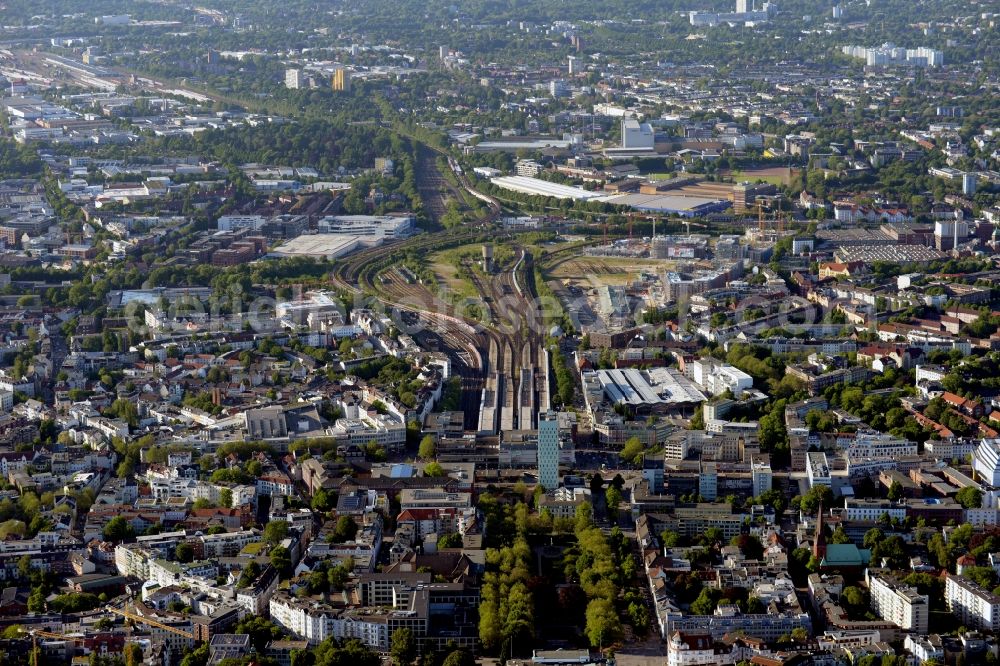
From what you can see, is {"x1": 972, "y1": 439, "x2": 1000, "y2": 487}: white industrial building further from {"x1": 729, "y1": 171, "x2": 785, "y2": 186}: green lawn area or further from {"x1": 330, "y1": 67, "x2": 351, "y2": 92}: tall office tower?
{"x1": 330, "y1": 67, "x2": 351, "y2": 92}: tall office tower

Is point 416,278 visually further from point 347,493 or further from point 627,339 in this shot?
point 347,493

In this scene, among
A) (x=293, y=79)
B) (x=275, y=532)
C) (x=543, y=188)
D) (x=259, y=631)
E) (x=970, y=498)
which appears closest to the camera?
(x=259, y=631)

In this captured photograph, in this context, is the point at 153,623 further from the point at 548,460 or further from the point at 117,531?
the point at 548,460

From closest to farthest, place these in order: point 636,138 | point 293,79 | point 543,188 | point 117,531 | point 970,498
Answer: point 117,531 < point 970,498 < point 543,188 < point 636,138 < point 293,79

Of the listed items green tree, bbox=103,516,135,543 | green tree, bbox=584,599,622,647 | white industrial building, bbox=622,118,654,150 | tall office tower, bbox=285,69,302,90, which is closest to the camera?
green tree, bbox=584,599,622,647

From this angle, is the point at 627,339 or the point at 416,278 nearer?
the point at 627,339

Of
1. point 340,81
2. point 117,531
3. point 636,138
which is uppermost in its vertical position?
point 340,81

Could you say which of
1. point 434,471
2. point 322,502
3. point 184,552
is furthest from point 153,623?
point 434,471

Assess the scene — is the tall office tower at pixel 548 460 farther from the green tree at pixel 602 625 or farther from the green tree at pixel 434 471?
the green tree at pixel 602 625

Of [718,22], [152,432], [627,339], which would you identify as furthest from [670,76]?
[152,432]

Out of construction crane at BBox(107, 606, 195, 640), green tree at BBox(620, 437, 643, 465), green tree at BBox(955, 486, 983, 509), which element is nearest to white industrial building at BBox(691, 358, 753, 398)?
green tree at BBox(620, 437, 643, 465)

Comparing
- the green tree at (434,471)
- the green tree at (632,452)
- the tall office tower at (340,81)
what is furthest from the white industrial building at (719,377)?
the tall office tower at (340,81)
